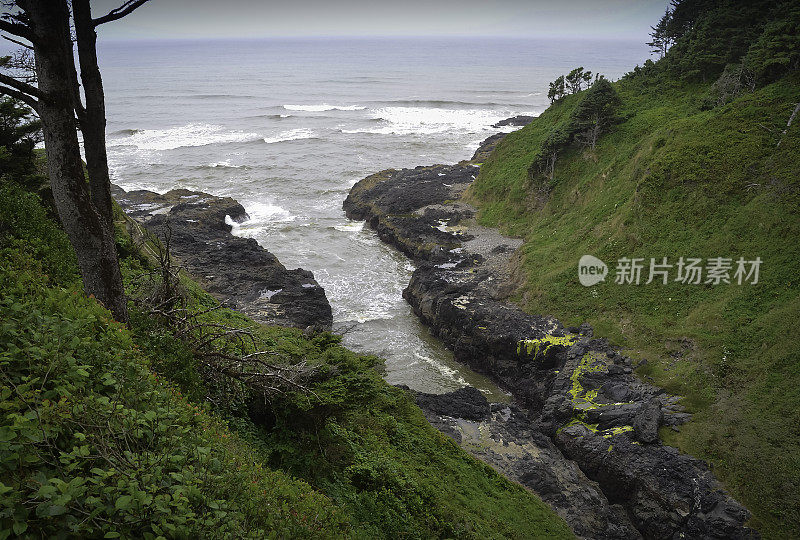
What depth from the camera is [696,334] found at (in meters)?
18.2

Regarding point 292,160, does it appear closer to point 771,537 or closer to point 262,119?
point 262,119

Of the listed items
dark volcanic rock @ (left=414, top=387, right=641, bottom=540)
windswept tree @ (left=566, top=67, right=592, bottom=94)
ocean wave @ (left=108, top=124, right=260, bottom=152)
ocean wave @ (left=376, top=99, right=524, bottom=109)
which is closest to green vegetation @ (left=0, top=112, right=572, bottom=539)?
dark volcanic rock @ (left=414, top=387, right=641, bottom=540)

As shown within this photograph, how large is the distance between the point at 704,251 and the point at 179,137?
74034 millimetres

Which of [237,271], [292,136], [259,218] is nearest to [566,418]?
[237,271]

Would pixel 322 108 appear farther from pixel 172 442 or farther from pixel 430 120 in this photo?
pixel 172 442

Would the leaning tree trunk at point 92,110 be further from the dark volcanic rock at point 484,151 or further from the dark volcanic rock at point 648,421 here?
the dark volcanic rock at point 484,151

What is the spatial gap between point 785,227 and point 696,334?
624cm

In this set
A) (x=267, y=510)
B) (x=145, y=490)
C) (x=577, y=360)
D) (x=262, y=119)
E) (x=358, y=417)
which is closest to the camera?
(x=145, y=490)

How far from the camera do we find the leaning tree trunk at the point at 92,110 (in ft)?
20.4

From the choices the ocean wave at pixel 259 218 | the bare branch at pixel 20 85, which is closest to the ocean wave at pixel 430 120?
the ocean wave at pixel 259 218

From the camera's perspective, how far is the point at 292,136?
245 feet

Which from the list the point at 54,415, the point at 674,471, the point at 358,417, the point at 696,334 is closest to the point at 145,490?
the point at 54,415

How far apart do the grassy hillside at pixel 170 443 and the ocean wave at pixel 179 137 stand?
63137 millimetres

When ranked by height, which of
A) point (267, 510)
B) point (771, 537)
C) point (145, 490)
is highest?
point (145, 490)
